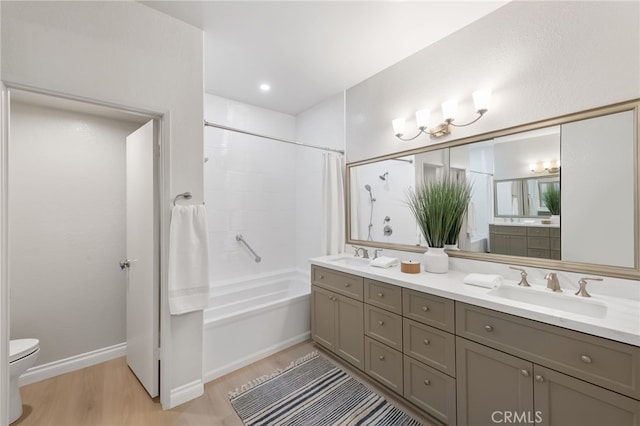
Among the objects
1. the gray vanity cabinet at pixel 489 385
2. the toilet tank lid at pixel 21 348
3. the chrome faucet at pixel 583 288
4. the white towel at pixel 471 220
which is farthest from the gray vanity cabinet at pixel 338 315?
the toilet tank lid at pixel 21 348

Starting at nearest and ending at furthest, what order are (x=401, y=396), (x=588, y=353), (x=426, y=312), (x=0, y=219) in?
(x=588, y=353) → (x=0, y=219) → (x=426, y=312) → (x=401, y=396)

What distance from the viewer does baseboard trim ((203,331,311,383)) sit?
2133 mm

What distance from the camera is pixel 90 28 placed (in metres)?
1.55

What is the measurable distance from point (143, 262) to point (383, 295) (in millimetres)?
1819

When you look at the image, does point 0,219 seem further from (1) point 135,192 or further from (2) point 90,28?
(2) point 90,28

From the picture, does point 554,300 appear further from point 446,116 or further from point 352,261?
point 352,261

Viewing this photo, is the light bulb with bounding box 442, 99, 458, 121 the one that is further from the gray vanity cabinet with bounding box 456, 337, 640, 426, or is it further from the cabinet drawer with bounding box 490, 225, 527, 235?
the gray vanity cabinet with bounding box 456, 337, 640, 426

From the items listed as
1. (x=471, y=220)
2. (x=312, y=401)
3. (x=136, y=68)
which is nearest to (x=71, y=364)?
(x=312, y=401)

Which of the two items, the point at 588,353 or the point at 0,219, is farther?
the point at 0,219

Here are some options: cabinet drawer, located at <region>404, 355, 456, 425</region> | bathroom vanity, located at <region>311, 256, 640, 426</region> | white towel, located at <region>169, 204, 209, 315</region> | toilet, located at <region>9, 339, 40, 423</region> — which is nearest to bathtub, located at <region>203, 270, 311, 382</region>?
white towel, located at <region>169, 204, 209, 315</region>

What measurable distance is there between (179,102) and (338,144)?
68.3 inches

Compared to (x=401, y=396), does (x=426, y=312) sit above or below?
above

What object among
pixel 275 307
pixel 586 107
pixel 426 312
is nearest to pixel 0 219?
pixel 275 307

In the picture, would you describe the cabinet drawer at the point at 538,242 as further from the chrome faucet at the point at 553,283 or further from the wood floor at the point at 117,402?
the wood floor at the point at 117,402
